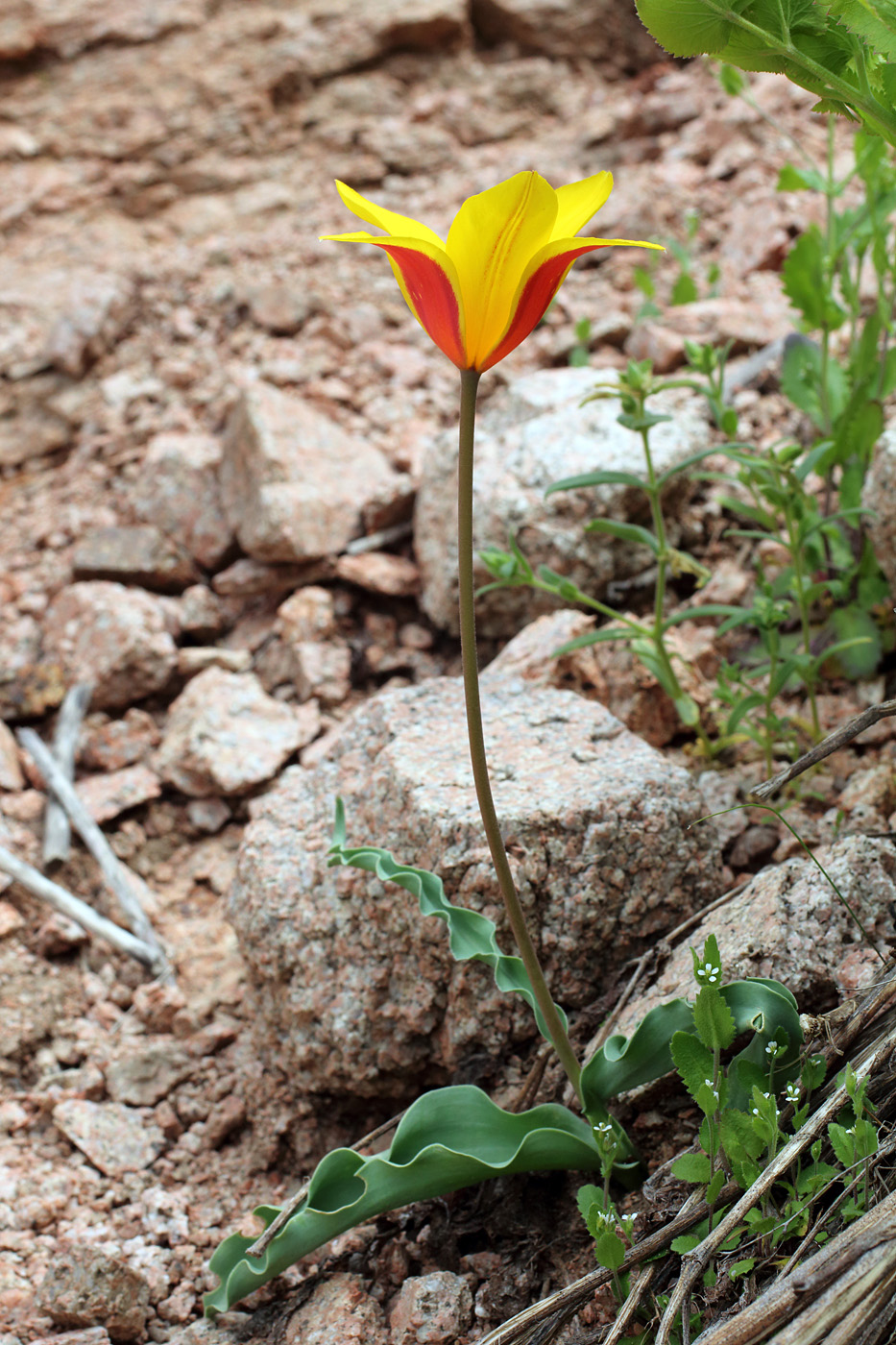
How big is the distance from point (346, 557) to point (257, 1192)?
1.92 meters

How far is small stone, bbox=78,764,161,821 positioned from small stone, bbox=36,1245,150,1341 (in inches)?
55.6

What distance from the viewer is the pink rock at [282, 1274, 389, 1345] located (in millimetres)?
1481

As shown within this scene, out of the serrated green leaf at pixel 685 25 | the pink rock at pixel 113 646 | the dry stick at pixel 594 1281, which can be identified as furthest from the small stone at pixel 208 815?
the serrated green leaf at pixel 685 25

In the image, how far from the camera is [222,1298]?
5.06ft

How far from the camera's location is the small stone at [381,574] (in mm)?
3195

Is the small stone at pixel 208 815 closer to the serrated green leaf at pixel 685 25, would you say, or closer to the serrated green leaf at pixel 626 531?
the serrated green leaf at pixel 626 531

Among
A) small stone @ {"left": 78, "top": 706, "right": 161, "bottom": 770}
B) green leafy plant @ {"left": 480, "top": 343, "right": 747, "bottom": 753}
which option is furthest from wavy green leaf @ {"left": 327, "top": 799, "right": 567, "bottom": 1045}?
small stone @ {"left": 78, "top": 706, "right": 161, "bottom": 770}

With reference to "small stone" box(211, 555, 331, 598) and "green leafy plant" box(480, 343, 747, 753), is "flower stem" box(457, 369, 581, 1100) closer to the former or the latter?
"green leafy plant" box(480, 343, 747, 753)

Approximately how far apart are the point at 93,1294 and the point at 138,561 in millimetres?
2323

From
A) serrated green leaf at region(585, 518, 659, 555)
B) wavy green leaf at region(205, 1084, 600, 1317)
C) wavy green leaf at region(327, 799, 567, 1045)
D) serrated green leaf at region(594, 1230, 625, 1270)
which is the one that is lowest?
wavy green leaf at region(205, 1084, 600, 1317)

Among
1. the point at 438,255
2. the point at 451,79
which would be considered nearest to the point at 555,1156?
the point at 438,255

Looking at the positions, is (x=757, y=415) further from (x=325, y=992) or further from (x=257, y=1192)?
(x=257, y=1192)

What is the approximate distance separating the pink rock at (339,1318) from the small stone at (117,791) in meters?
1.63

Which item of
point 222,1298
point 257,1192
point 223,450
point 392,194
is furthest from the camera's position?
point 392,194
